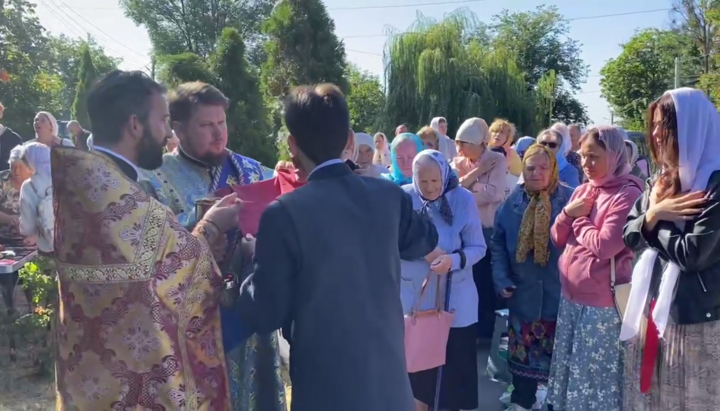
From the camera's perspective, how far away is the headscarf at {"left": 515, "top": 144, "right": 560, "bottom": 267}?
3.88 metres

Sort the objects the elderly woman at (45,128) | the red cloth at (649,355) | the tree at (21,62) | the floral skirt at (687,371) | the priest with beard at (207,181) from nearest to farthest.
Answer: the priest with beard at (207,181), the floral skirt at (687,371), the red cloth at (649,355), the elderly woman at (45,128), the tree at (21,62)

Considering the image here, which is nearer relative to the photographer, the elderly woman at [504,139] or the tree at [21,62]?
the elderly woman at [504,139]

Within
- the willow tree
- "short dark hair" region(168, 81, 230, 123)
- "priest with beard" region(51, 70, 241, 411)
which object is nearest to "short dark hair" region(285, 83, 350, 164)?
"priest with beard" region(51, 70, 241, 411)

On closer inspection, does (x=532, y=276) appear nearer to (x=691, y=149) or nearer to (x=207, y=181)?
(x=691, y=149)

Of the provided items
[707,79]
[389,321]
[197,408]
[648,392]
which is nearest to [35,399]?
[197,408]

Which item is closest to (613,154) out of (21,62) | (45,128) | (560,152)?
(560,152)

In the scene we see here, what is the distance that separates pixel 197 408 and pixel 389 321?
Answer: 70 cm

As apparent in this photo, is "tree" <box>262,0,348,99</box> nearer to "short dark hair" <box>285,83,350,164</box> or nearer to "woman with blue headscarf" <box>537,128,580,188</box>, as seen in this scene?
"woman with blue headscarf" <box>537,128,580,188</box>

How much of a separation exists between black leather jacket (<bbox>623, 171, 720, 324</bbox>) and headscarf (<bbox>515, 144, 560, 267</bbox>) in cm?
113

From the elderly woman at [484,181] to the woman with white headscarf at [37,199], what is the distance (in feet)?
12.1

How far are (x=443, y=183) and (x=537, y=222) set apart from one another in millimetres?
660

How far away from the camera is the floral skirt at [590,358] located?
134 inches

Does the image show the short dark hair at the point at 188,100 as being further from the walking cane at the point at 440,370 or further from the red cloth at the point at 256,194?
the walking cane at the point at 440,370

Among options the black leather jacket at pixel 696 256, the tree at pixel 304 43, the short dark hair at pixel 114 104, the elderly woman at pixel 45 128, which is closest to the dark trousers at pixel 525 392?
the black leather jacket at pixel 696 256
